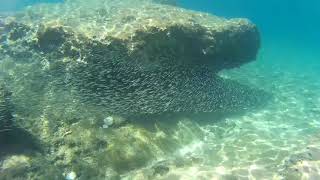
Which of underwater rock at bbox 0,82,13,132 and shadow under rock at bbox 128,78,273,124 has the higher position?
underwater rock at bbox 0,82,13,132

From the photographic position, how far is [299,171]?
12008mm

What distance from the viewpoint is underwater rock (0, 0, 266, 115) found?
Answer: 1352 cm

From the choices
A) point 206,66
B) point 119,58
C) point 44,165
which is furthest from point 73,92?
point 206,66

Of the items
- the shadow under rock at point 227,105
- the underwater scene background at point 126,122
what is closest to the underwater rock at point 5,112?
the underwater scene background at point 126,122

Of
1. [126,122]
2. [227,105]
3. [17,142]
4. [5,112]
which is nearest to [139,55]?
[126,122]

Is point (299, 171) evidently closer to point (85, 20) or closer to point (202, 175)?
point (202, 175)

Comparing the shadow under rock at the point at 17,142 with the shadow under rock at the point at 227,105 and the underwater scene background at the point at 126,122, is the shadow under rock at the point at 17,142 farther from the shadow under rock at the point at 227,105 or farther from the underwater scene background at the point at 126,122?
the shadow under rock at the point at 227,105

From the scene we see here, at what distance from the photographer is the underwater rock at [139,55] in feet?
44.4

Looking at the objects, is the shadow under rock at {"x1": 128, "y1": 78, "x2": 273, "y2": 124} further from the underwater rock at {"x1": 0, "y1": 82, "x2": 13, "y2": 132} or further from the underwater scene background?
the underwater rock at {"x1": 0, "y1": 82, "x2": 13, "y2": 132}

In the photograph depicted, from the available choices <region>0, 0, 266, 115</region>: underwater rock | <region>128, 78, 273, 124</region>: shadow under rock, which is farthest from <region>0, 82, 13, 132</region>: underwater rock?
<region>128, 78, 273, 124</region>: shadow under rock

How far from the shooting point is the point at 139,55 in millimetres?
13695

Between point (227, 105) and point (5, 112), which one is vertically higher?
point (5, 112)

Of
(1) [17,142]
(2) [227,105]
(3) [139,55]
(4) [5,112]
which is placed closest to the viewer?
(4) [5,112]

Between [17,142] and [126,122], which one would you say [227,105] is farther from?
[17,142]
